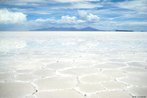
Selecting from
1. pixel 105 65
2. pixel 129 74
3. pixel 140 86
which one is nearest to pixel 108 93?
pixel 140 86

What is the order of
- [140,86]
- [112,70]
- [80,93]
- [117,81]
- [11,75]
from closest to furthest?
[80,93]
[140,86]
[117,81]
[11,75]
[112,70]

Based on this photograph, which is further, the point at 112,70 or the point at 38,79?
the point at 112,70

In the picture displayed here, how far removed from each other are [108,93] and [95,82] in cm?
37

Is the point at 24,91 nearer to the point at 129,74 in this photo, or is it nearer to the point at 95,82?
the point at 95,82

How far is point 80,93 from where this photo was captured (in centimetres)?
196

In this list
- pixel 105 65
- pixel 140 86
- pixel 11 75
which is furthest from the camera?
pixel 105 65

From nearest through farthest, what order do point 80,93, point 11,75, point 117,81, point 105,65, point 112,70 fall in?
point 80,93 → point 117,81 → point 11,75 → point 112,70 → point 105,65

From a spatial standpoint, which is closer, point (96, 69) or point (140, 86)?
point (140, 86)

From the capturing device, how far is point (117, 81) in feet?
7.70

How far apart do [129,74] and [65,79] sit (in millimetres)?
937

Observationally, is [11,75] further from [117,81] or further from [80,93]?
[117,81]

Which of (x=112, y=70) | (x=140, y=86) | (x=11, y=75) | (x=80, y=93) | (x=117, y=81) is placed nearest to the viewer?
(x=80, y=93)

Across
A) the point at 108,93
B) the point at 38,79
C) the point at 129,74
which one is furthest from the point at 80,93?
the point at 129,74

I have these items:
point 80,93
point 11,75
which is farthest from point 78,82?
point 11,75
